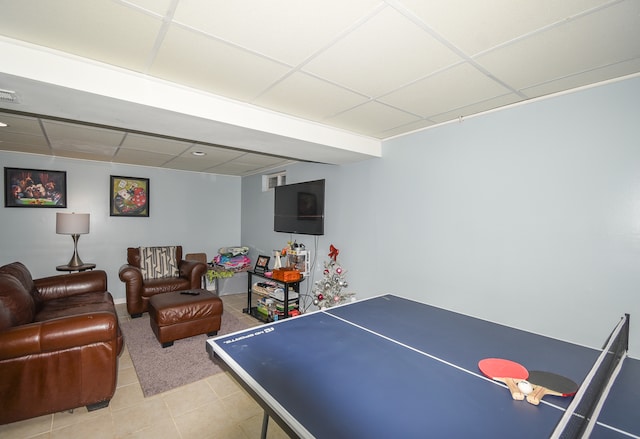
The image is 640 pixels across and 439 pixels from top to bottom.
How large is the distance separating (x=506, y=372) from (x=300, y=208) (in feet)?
10.9

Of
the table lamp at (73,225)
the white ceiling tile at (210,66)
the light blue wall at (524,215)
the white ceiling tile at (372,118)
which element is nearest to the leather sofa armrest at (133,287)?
the table lamp at (73,225)

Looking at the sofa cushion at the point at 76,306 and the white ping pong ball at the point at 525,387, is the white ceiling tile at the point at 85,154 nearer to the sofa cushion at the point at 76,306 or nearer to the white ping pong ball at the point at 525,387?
the sofa cushion at the point at 76,306

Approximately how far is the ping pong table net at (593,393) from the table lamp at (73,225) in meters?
5.32

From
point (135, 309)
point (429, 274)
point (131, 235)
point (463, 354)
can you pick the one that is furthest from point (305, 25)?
point (131, 235)

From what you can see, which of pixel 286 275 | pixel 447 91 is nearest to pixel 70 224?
pixel 286 275

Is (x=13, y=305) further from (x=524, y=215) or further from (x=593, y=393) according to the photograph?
(x=524, y=215)

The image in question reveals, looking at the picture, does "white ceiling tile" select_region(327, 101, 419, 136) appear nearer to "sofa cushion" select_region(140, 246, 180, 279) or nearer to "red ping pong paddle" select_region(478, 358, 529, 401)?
"red ping pong paddle" select_region(478, 358, 529, 401)

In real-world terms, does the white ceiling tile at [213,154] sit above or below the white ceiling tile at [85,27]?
below

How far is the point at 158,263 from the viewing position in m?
4.57

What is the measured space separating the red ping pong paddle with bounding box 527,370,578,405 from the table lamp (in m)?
5.25

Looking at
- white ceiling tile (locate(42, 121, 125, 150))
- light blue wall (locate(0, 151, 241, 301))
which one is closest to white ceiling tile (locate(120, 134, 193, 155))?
white ceiling tile (locate(42, 121, 125, 150))

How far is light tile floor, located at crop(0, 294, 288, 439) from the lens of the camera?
1953 mm

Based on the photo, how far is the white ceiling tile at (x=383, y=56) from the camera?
142 cm

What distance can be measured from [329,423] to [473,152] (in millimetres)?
2369
